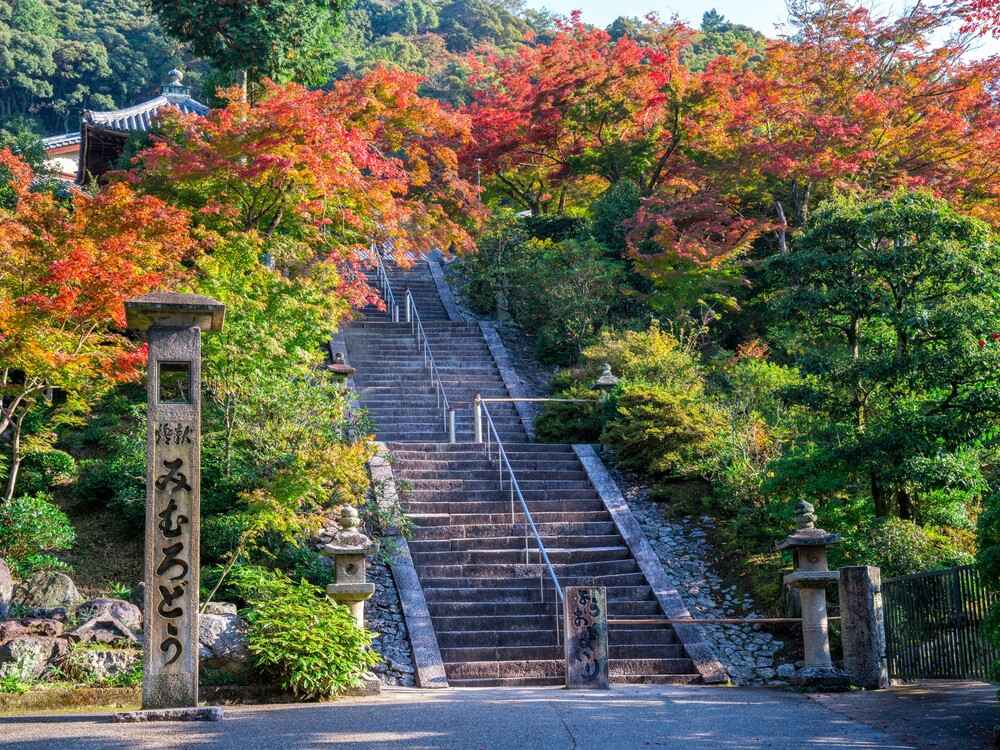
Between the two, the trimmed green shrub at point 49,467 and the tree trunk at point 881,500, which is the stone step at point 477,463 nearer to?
the trimmed green shrub at point 49,467

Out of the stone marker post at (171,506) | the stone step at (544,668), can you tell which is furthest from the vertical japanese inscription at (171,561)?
the stone step at (544,668)

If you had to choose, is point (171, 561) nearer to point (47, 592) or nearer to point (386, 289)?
point (47, 592)

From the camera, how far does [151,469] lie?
27.4 ft

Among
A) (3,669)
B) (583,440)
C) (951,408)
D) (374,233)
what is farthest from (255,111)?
(951,408)

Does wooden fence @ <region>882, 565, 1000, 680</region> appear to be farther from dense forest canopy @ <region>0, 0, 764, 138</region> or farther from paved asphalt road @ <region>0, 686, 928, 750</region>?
dense forest canopy @ <region>0, 0, 764, 138</region>

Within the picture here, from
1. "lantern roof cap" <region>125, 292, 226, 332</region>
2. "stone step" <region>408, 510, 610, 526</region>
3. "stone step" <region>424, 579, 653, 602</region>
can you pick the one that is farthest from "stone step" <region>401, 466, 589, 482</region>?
"lantern roof cap" <region>125, 292, 226, 332</region>

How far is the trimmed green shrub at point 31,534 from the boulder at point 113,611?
162cm

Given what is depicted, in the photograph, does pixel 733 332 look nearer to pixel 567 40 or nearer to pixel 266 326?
pixel 567 40

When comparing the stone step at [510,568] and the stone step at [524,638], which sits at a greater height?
the stone step at [510,568]

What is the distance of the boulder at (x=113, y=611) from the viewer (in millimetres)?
10836

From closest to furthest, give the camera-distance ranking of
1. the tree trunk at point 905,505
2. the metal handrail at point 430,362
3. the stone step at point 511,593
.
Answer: the tree trunk at point 905,505 → the stone step at point 511,593 → the metal handrail at point 430,362

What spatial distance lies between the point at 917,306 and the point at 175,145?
13.4 metres

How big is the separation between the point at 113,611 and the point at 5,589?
50.1 inches

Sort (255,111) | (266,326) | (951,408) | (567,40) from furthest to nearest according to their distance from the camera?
1. (567,40)
2. (255,111)
3. (266,326)
4. (951,408)
